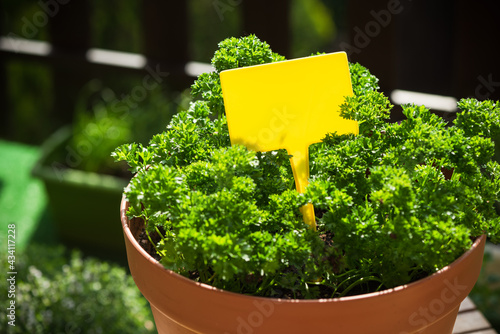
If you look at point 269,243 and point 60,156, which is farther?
point 60,156

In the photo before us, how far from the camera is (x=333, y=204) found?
0.88 metres

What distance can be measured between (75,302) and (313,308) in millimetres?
1276

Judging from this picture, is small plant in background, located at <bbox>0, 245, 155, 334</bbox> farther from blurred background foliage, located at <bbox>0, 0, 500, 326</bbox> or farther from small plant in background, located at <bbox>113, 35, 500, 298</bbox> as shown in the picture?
small plant in background, located at <bbox>113, 35, 500, 298</bbox>

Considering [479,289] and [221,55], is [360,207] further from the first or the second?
[479,289]

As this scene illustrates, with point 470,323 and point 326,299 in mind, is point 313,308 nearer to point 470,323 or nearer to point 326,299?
point 326,299

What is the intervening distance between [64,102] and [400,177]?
11.0 feet

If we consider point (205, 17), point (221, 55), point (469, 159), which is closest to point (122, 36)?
point (205, 17)

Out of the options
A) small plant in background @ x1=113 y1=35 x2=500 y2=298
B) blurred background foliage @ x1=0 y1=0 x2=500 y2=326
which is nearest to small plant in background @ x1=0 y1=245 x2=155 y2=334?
blurred background foliage @ x1=0 y1=0 x2=500 y2=326

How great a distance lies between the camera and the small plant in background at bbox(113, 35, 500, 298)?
839 mm

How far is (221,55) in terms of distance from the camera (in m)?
1.10

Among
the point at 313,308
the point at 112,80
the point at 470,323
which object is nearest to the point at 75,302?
the point at 470,323

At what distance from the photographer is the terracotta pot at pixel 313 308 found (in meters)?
0.81

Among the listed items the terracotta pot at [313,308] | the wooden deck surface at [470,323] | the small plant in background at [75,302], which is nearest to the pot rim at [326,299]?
the terracotta pot at [313,308]

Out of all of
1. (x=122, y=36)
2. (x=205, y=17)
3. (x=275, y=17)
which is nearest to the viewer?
(x=275, y=17)
